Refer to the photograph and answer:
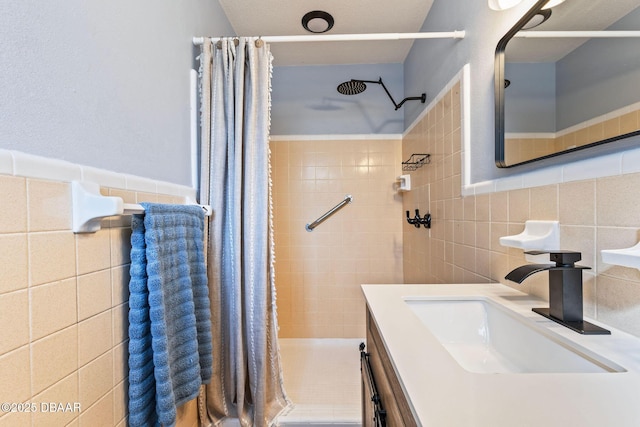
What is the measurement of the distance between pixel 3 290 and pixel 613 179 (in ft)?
3.97

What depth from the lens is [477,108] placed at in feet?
3.60

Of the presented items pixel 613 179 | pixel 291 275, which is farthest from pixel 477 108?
pixel 291 275

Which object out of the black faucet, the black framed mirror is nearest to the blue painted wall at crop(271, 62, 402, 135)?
the black framed mirror

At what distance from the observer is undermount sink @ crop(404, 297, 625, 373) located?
54 cm

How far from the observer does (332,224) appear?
224 cm

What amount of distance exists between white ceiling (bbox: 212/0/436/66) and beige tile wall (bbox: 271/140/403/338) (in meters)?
0.67

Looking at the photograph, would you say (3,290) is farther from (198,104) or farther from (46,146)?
(198,104)

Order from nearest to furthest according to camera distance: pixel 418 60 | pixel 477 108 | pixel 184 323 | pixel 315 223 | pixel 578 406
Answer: pixel 578 406
pixel 184 323
pixel 477 108
pixel 418 60
pixel 315 223

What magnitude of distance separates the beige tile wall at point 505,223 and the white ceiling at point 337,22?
0.67 metres

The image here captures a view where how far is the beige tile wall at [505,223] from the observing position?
0.56 meters

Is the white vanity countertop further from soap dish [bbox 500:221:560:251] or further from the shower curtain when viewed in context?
the shower curtain

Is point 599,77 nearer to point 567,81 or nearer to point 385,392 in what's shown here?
point 567,81

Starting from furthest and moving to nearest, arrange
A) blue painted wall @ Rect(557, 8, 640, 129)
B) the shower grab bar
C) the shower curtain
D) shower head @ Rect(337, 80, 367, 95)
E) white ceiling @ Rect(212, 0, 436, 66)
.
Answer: the shower grab bar
shower head @ Rect(337, 80, 367, 95)
white ceiling @ Rect(212, 0, 436, 66)
the shower curtain
blue painted wall @ Rect(557, 8, 640, 129)

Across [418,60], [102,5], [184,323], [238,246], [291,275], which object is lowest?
[291,275]
